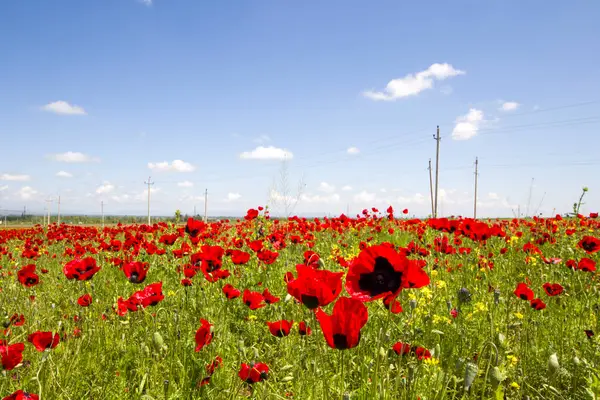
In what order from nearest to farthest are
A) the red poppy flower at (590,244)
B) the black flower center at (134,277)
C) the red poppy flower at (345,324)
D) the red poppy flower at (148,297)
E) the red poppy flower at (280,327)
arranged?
the red poppy flower at (345,324) < the red poppy flower at (280,327) < the red poppy flower at (148,297) < the black flower center at (134,277) < the red poppy flower at (590,244)

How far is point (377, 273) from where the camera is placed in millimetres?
1433

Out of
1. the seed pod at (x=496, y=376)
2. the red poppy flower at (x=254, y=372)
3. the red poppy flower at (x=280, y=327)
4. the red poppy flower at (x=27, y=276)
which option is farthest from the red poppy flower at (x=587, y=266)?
the red poppy flower at (x=27, y=276)

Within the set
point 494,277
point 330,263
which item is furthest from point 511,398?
point 330,263

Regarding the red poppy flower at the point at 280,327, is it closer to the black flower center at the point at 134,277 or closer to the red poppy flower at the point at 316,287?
the red poppy flower at the point at 316,287

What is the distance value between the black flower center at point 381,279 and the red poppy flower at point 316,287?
111mm

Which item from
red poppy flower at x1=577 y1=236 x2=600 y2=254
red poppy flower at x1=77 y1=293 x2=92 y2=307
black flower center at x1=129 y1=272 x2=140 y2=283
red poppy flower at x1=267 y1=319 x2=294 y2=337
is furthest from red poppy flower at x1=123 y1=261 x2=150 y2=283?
red poppy flower at x1=577 y1=236 x2=600 y2=254

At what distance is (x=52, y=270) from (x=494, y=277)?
23.1 ft

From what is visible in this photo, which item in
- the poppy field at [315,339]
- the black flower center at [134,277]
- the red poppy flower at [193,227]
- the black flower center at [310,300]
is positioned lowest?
the poppy field at [315,339]

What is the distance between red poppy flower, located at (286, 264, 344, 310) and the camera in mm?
1383

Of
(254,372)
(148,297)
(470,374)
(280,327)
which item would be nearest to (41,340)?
(148,297)

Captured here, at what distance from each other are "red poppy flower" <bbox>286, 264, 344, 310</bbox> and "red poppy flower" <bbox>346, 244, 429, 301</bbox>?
0.06 metres

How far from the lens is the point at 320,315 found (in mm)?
1293

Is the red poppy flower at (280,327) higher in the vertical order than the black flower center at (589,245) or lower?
lower

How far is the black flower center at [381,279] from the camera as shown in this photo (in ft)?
4.52
